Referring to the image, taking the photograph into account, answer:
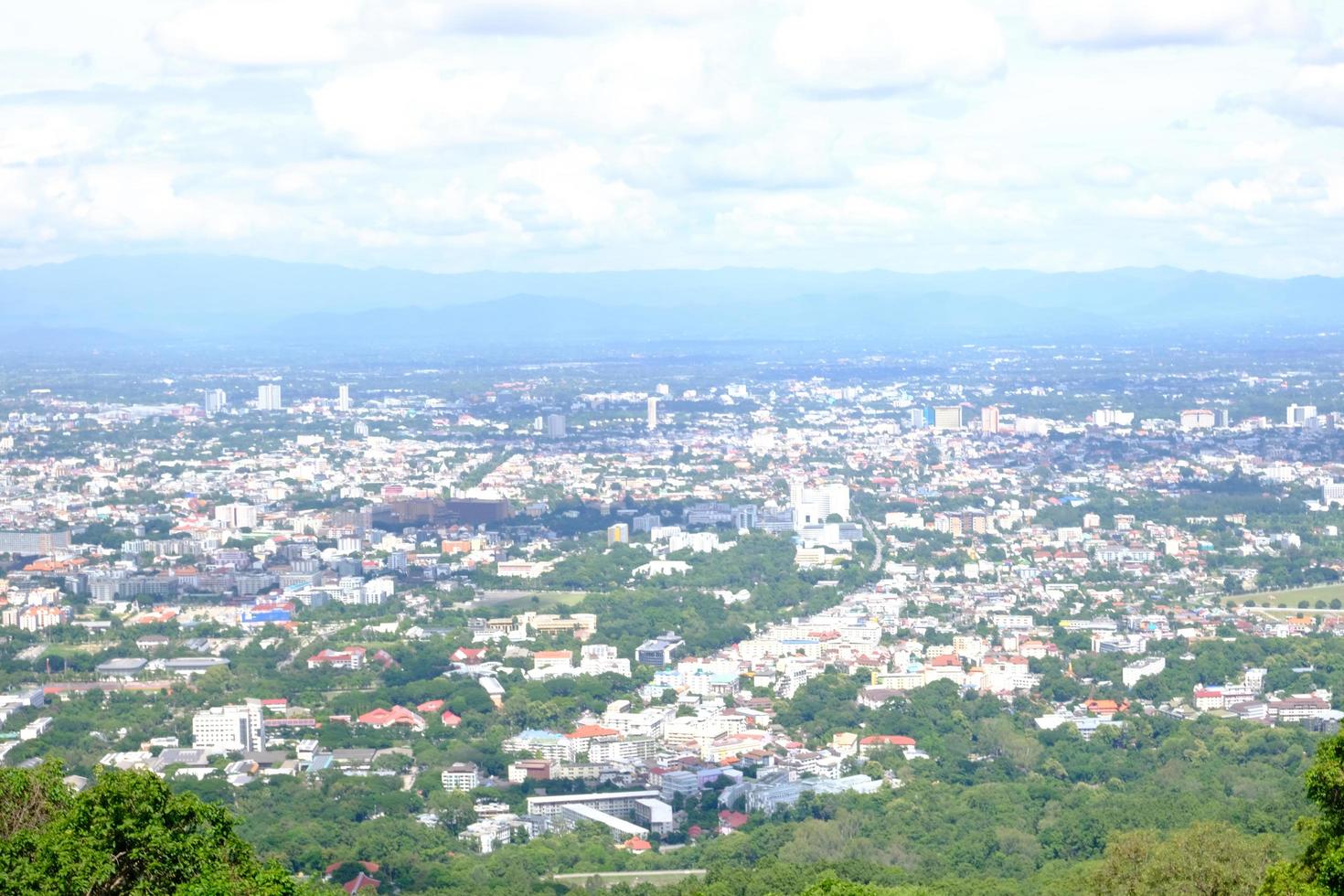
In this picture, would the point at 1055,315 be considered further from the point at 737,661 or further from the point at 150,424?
the point at 737,661

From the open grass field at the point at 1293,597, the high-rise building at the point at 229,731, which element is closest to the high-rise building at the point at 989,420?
the open grass field at the point at 1293,597

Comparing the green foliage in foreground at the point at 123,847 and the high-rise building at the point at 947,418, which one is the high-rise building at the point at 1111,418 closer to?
the high-rise building at the point at 947,418

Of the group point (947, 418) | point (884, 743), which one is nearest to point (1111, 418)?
point (947, 418)

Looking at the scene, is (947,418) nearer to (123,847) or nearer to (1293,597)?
(1293,597)

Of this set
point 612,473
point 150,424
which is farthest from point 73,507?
point 150,424

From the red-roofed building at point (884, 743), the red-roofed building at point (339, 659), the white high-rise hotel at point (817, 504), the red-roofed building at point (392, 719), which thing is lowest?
the red-roofed building at point (884, 743)
